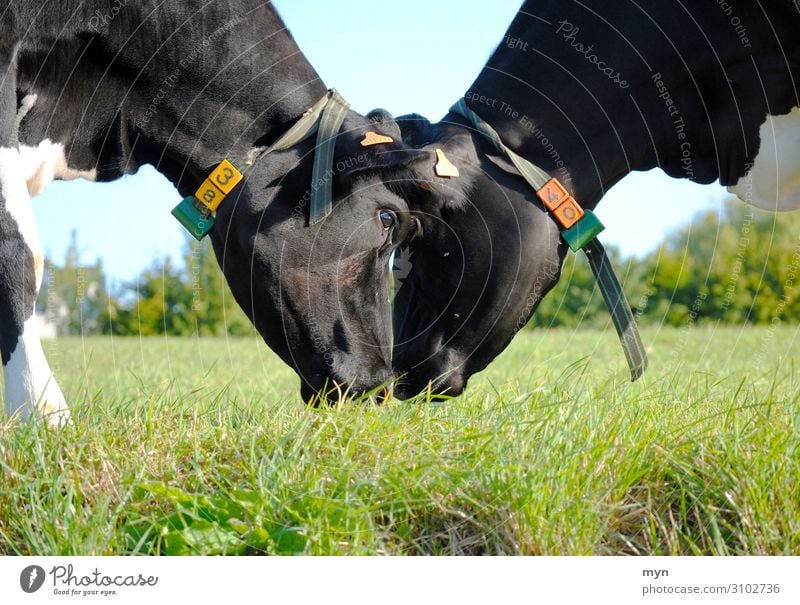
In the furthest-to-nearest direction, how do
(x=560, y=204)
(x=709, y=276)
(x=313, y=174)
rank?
(x=709, y=276)
(x=560, y=204)
(x=313, y=174)

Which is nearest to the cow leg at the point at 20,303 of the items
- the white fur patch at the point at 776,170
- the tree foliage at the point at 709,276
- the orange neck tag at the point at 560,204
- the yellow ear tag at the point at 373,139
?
the yellow ear tag at the point at 373,139

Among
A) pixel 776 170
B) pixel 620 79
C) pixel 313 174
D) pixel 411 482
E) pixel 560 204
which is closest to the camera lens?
pixel 411 482

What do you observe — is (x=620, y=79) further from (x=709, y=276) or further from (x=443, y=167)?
(x=709, y=276)

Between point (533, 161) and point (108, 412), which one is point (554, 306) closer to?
point (533, 161)

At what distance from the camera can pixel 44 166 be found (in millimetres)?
3521

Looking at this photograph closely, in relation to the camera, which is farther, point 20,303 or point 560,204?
point 560,204

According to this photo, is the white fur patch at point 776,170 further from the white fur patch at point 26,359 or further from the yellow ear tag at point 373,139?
the white fur patch at point 26,359

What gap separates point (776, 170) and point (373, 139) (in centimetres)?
188

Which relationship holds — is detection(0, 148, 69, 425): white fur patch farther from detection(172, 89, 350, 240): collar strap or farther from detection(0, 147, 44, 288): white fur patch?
detection(172, 89, 350, 240): collar strap

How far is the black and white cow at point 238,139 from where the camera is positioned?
336 centimetres
